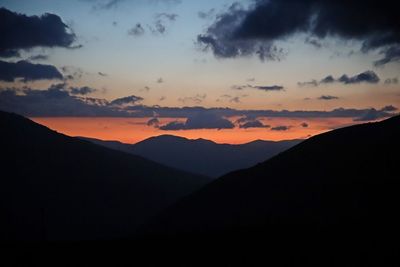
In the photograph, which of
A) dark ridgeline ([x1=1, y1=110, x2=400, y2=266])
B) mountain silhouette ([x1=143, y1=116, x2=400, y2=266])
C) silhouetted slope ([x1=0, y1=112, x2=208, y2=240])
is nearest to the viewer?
dark ridgeline ([x1=1, y1=110, x2=400, y2=266])

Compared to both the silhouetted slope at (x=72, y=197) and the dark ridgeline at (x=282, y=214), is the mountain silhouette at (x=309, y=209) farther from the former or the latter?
the silhouetted slope at (x=72, y=197)

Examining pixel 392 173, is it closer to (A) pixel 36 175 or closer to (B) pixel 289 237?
(B) pixel 289 237

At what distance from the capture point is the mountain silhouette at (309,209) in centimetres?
2658

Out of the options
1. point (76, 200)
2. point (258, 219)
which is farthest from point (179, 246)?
→ point (76, 200)

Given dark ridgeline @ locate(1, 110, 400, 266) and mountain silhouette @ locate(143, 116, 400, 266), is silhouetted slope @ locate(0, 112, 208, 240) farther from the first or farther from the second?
mountain silhouette @ locate(143, 116, 400, 266)

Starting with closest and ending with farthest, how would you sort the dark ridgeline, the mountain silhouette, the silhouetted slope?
1. the dark ridgeline
2. the mountain silhouette
3. the silhouetted slope

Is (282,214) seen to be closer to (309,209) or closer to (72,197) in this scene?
(309,209)

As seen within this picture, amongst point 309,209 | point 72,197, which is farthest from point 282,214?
point 72,197

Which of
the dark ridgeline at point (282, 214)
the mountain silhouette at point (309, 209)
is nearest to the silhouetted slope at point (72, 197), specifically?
the dark ridgeline at point (282, 214)

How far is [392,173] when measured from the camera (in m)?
67.0

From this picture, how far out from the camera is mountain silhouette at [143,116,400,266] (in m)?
26.6

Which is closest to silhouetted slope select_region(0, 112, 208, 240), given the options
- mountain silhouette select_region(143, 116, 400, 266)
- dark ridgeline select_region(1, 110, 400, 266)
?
dark ridgeline select_region(1, 110, 400, 266)

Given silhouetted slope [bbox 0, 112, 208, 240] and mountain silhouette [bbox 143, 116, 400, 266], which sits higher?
mountain silhouette [bbox 143, 116, 400, 266]

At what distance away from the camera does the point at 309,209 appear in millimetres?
67312
